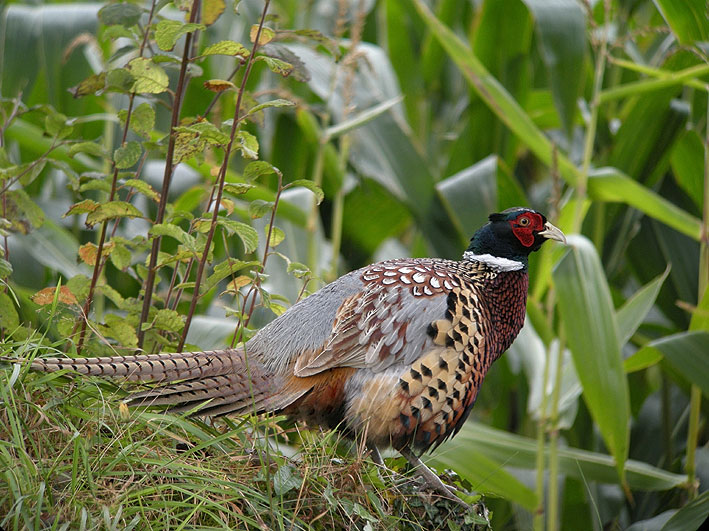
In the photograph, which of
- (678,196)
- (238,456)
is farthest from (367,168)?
(238,456)

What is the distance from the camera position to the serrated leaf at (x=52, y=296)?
2.54 metres

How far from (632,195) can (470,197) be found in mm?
857

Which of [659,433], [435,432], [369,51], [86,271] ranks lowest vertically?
[659,433]

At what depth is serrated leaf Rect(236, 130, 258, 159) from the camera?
2551mm

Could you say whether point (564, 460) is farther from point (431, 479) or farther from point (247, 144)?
point (247, 144)

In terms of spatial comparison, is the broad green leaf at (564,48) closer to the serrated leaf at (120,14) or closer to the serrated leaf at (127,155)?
the serrated leaf at (120,14)

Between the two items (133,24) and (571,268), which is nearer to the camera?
(133,24)

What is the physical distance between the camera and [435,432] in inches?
102

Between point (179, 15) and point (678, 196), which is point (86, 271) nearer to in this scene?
point (179, 15)

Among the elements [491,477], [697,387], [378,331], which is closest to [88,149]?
[378,331]

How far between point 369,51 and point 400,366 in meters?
3.18

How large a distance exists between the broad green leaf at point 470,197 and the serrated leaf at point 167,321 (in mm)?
2192

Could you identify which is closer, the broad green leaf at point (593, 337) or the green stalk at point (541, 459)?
the broad green leaf at point (593, 337)

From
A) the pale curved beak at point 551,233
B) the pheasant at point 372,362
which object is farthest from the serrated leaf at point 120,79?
the pale curved beak at point 551,233
